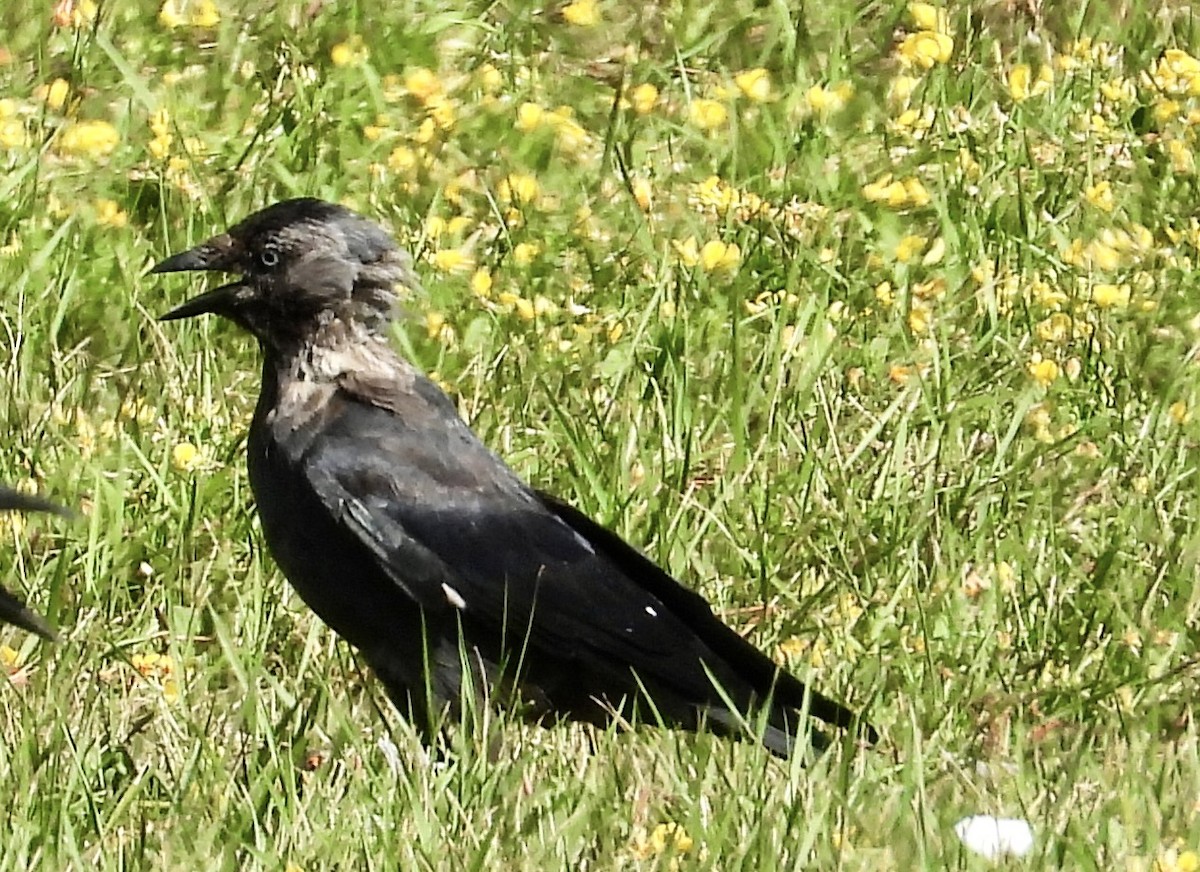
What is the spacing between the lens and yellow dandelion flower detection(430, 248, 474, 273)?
6.21 meters

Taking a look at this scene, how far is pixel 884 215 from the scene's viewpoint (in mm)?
6844

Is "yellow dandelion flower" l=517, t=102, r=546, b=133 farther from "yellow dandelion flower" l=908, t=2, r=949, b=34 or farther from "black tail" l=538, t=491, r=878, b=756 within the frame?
"black tail" l=538, t=491, r=878, b=756

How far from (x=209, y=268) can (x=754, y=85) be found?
88.9 inches

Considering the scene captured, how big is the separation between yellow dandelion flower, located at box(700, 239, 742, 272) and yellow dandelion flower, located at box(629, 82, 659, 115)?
85cm

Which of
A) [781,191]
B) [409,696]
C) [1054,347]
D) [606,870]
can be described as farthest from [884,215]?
[606,870]

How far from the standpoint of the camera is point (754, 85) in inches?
277

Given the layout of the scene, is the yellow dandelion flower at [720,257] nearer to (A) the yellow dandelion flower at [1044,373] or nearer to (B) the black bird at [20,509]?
(A) the yellow dandelion flower at [1044,373]

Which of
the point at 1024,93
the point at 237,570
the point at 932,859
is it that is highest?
the point at 1024,93

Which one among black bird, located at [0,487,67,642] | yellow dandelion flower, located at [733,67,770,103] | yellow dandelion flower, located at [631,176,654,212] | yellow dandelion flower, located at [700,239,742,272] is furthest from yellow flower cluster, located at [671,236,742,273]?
black bird, located at [0,487,67,642]

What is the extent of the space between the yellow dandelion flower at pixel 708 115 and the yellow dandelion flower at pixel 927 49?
525 mm

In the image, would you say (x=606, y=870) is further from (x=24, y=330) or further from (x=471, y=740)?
(x=24, y=330)

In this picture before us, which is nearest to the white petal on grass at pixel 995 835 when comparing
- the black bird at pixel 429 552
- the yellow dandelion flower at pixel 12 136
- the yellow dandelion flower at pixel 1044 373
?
the black bird at pixel 429 552

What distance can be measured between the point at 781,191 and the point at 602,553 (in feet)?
6.43

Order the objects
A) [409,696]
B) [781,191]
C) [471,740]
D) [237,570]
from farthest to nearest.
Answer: [781,191]
[237,570]
[409,696]
[471,740]
